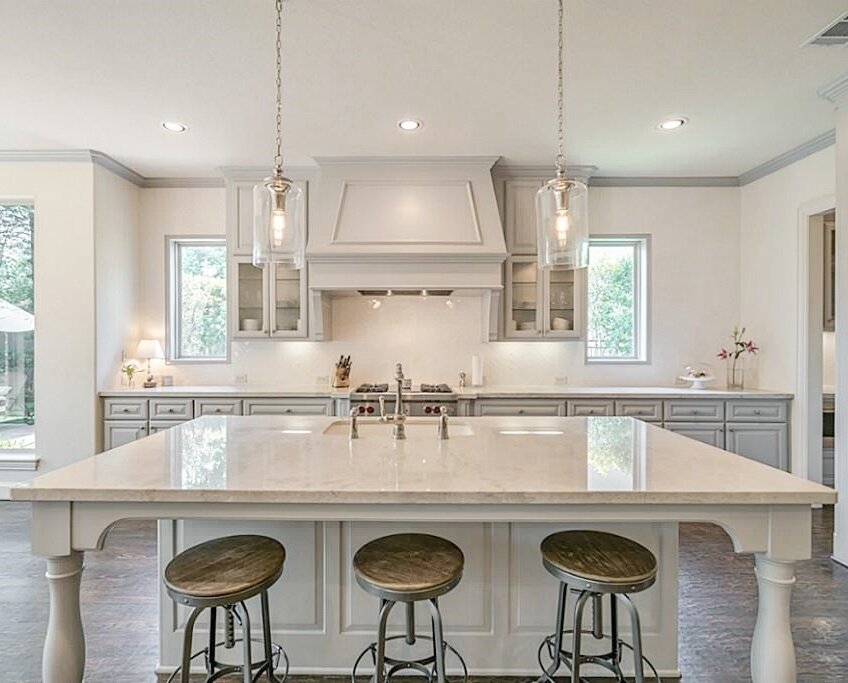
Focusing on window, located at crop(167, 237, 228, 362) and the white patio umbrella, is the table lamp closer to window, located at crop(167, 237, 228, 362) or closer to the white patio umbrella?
window, located at crop(167, 237, 228, 362)

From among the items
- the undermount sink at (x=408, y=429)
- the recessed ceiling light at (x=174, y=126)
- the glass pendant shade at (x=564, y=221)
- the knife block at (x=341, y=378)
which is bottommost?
the undermount sink at (x=408, y=429)

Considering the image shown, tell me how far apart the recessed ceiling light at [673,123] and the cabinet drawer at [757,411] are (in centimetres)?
220

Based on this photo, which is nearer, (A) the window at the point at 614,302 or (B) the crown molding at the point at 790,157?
(B) the crown molding at the point at 790,157

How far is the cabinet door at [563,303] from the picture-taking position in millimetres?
4363

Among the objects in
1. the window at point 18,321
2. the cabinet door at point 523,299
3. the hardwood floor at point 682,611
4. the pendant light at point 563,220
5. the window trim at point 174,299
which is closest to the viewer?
the pendant light at point 563,220

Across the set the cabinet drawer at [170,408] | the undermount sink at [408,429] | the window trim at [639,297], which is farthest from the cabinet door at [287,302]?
the window trim at [639,297]

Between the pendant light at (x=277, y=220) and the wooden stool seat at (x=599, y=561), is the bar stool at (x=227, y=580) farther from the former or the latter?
the pendant light at (x=277, y=220)

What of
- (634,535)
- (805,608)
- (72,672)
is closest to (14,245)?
(72,672)

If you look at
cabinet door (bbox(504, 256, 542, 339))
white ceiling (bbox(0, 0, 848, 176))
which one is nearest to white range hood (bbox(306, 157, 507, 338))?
white ceiling (bbox(0, 0, 848, 176))

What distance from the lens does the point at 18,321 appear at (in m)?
4.21

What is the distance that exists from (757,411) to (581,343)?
4.89ft

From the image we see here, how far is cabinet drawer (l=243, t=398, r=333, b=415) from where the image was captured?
160 inches

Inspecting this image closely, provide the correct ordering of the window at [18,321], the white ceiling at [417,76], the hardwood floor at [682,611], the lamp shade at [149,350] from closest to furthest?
1. the hardwood floor at [682,611]
2. the white ceiling at [417,76]
3. the window at [18,321]
4. the lamp shade at [149,350]

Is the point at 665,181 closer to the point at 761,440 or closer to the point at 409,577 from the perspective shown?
the point at 761,440
